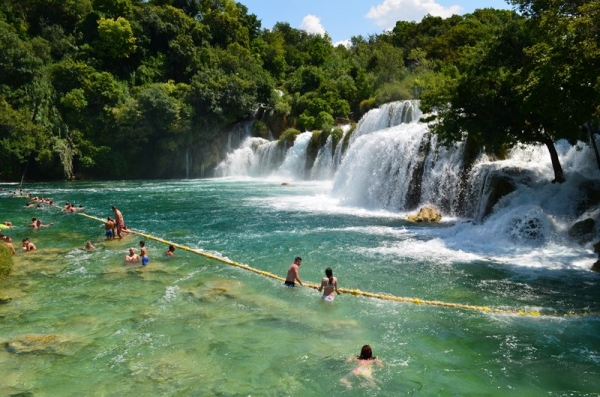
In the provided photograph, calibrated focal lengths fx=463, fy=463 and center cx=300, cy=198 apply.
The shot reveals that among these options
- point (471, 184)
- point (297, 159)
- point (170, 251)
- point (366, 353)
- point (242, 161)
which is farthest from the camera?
point (242, 161)

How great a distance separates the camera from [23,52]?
4228cm

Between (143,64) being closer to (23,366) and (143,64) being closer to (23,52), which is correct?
(23,52)

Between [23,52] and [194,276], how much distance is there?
40.1 m

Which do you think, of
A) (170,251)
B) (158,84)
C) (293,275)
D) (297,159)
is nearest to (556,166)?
(293,275)

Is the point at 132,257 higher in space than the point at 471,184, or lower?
lower

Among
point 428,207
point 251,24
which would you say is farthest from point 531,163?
point 251,24

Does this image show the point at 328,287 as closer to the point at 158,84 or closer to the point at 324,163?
the point at 324,163

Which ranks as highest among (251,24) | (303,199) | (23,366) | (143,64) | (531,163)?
(251,24)

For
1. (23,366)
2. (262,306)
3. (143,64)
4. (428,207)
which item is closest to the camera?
(23,366)

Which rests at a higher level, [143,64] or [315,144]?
[143,64]

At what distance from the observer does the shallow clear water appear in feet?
23.8

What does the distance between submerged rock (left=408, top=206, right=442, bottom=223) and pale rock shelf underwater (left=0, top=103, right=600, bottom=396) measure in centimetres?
62

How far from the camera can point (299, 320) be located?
31.5 feet

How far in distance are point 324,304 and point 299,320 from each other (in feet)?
3.59
